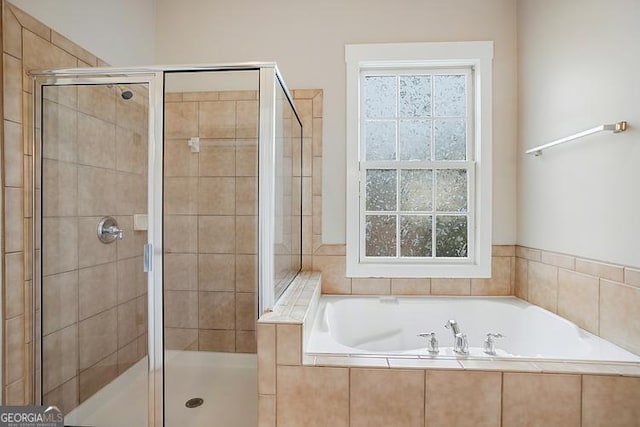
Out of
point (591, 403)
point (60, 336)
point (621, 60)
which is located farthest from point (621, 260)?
point (60, 336)

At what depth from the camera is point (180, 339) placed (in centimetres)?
175

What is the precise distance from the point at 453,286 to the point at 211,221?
1644mm

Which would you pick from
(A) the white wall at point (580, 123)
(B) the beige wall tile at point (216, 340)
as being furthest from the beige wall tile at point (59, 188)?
(A) the white wall at point (580, 123)

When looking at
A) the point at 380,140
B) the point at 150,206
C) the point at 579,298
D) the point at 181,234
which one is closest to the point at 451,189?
the point at 380,140

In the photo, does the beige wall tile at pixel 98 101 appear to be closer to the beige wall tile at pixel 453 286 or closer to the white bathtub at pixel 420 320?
the white bathtub at pixel 420 320

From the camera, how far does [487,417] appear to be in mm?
1310

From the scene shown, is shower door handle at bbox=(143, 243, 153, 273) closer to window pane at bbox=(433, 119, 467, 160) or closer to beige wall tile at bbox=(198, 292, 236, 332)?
beige wall tile at bbox=(198, 292, 236, 332)

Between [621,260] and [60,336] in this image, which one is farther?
[60,336]

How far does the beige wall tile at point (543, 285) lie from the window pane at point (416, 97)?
125cm

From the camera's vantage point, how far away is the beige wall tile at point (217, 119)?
173 centimetres

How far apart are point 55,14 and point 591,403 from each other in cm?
286

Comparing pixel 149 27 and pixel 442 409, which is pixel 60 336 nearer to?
pixel 442 409

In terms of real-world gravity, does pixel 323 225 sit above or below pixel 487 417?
above

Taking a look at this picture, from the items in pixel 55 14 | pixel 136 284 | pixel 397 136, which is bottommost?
pixel 136 284
